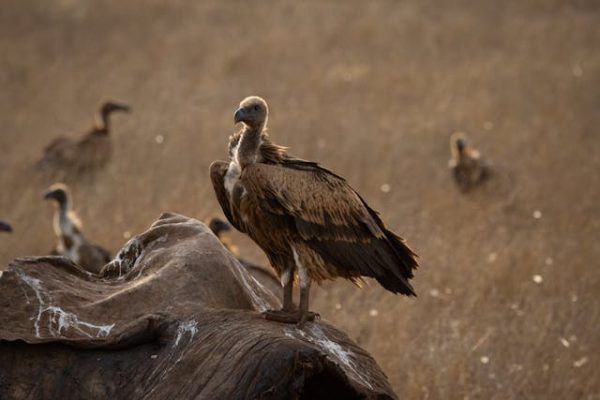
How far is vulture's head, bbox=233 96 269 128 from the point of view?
4.77 meters

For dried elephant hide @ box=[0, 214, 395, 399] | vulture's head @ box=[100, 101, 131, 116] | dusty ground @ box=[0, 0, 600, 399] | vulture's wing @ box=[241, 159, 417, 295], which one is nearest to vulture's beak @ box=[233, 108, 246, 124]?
vulture's wing @ box=[241, 159, 417, 295]

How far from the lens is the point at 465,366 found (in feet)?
21.6

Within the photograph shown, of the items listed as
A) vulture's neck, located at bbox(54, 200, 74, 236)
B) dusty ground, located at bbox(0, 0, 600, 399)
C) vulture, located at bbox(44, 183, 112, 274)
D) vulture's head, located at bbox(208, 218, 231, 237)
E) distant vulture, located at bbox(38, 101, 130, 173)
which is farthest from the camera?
distant vulture, located at bbox(38, 101, 130, 173)

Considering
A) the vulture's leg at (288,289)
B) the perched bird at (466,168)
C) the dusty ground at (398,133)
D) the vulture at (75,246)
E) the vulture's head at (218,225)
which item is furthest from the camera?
the perched bird at (466,168)

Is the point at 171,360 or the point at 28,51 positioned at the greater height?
the point at 28,51

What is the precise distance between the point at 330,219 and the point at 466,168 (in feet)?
23.6

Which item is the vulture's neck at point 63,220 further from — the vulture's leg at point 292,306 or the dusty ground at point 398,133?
the vulture's leg at point 292,306

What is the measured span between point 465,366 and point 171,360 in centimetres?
312

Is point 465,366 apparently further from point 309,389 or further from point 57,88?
point 57,88

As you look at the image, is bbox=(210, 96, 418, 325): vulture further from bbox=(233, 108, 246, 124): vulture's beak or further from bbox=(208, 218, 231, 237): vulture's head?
bbox=(208, 218, 231, 237): vulture's head

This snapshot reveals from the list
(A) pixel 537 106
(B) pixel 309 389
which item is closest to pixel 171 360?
(B) pixel 309 389

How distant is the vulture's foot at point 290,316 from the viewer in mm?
4353

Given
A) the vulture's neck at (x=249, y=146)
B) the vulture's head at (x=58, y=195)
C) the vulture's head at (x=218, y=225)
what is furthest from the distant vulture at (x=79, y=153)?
the vulture's neck at (x=249, y=146)

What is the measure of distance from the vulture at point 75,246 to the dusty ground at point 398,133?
40 centimetres
